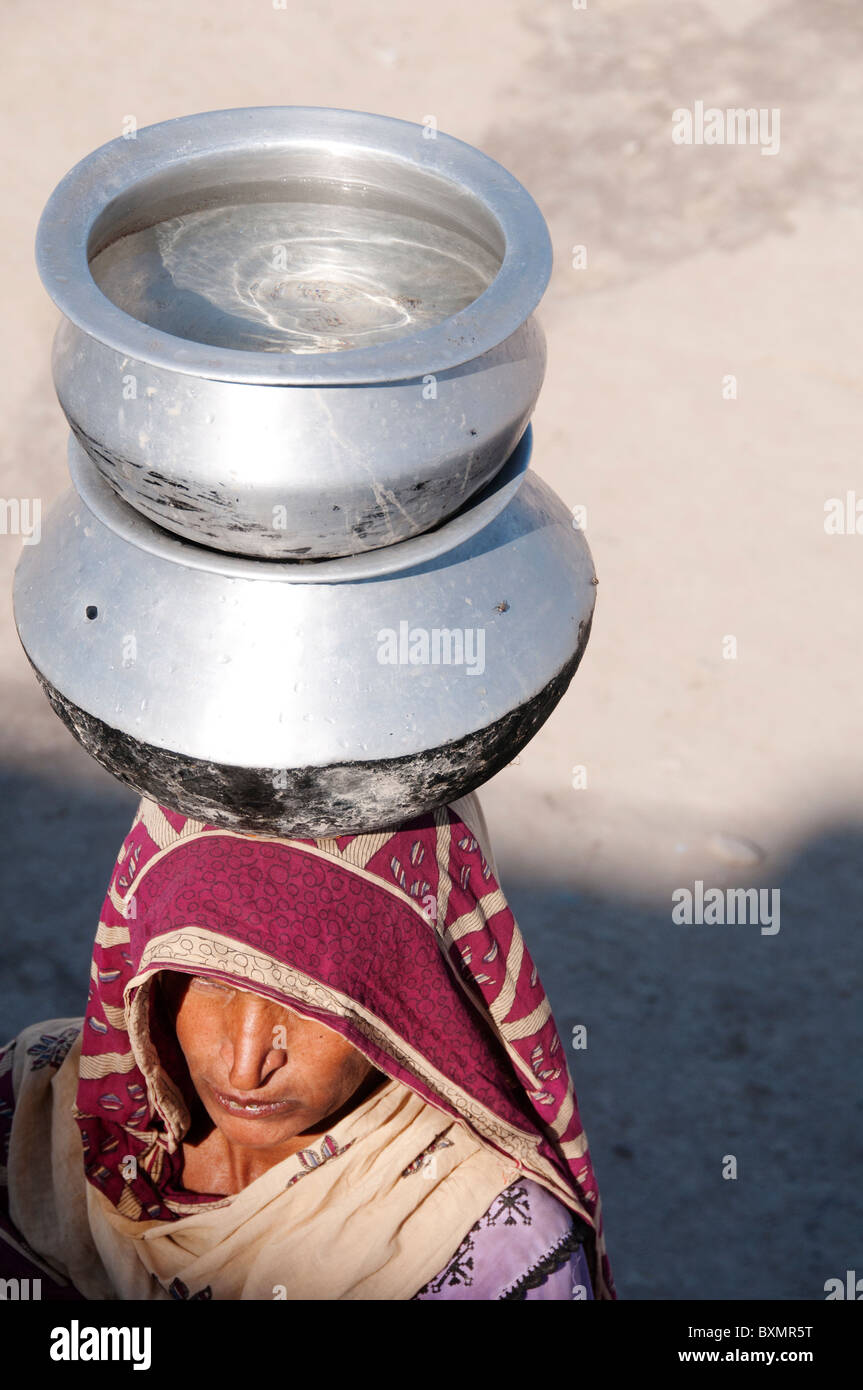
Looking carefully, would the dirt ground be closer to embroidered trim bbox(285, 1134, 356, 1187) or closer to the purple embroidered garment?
the purple embroidered garment

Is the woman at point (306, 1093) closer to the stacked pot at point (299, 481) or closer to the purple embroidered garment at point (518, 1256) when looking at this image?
the purple embroidered garment at point (518, 1256)

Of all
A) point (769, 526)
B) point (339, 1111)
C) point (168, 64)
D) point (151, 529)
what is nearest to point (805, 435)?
point (769, 526)

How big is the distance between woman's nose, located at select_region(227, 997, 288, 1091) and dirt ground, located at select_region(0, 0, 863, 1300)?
77.7 inches

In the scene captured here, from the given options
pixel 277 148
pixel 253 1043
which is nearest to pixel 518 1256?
pixel 253 1043

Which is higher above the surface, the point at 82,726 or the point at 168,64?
the point at 168,64

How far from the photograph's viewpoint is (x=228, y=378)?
3.83 ft

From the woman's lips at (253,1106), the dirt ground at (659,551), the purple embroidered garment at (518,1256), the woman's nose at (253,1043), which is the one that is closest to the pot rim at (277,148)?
the woman's nose at (253,1043)

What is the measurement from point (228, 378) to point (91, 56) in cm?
609

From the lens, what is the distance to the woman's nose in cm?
164

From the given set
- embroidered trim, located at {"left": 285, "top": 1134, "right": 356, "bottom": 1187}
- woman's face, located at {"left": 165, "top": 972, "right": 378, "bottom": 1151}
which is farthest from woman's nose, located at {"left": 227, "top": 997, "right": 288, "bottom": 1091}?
embroidered trim, located at {"left": 285, "top": 1134, "right": 356, "bottom": 1187}

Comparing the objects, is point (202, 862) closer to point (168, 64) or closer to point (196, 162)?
point (196, 162)

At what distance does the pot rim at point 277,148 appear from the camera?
1.18m

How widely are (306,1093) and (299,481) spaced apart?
801 mm

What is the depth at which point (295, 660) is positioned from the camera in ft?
4.19
